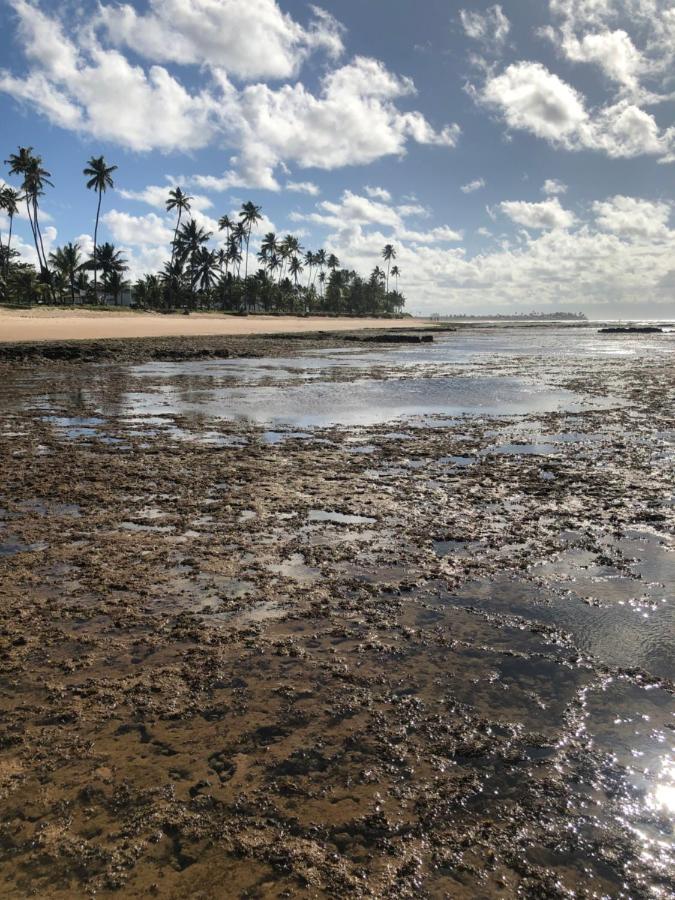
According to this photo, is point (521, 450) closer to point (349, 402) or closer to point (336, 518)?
point (336, 518)

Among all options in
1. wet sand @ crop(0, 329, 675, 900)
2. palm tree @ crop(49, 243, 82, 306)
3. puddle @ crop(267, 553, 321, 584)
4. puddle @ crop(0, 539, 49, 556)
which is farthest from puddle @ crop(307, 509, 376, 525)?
palm tree @ crop(49, 243, 82, 306)

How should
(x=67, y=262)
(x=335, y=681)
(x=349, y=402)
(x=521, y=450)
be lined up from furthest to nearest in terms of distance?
(x=67, y=262), (x=349, y=402), (x=521, y=450), (x=335, y=681)

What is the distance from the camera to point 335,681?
3.88m

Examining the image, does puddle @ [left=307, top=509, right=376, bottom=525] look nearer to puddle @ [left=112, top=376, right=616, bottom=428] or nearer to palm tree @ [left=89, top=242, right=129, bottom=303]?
puddle @ [left=112, top=376, right=616, bottom=428]

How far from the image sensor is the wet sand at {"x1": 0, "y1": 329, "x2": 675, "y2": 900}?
8.57ft

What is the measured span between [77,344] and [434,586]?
2918 centimetres

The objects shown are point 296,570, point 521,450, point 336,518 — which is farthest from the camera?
point 521,450

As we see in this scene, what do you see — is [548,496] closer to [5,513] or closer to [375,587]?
[375,587]

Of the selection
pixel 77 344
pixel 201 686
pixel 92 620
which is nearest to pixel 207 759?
pixel 201 686

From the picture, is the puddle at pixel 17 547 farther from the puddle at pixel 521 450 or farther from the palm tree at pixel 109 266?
the palm tree at pixel 109 266

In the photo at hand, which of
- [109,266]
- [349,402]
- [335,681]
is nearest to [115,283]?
[109,266]

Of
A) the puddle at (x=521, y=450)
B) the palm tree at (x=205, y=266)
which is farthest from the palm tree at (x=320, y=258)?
the puddle at (x=521, y=450)

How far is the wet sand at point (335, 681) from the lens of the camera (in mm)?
2613

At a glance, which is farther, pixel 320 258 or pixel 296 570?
pixel 320 258
